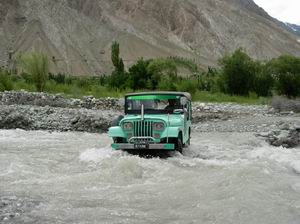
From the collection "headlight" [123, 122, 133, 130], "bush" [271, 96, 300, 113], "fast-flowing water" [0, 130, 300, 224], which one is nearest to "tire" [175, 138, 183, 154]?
"fast-flowing water" [0, 130, 300, 224]

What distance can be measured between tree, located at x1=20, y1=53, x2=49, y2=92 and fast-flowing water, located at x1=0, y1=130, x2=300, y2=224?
24488 mm

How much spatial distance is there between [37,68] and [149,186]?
31.6m

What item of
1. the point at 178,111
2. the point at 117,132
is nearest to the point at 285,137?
the point at 178,111

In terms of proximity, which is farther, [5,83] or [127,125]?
[5,83]

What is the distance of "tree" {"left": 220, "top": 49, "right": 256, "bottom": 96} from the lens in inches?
1855

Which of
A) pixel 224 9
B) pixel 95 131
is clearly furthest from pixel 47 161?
pixel 224 9

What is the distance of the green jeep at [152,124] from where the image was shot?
44.3ft

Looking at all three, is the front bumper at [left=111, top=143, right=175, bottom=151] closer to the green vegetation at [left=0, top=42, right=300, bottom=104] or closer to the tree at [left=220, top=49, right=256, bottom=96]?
the green vegetation at [left=0, top=42, right=300, bottom=104]

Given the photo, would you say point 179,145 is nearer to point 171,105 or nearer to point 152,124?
point 152,124

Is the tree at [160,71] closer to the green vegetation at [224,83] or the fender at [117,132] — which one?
the green vegetation at [224,83]

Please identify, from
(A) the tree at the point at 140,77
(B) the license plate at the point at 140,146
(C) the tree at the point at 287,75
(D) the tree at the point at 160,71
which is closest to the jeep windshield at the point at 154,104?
(B) the license plate at the point at 140,146

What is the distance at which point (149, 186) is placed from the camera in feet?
34.8

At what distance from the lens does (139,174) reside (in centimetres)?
1179

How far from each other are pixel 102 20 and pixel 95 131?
118 metres
